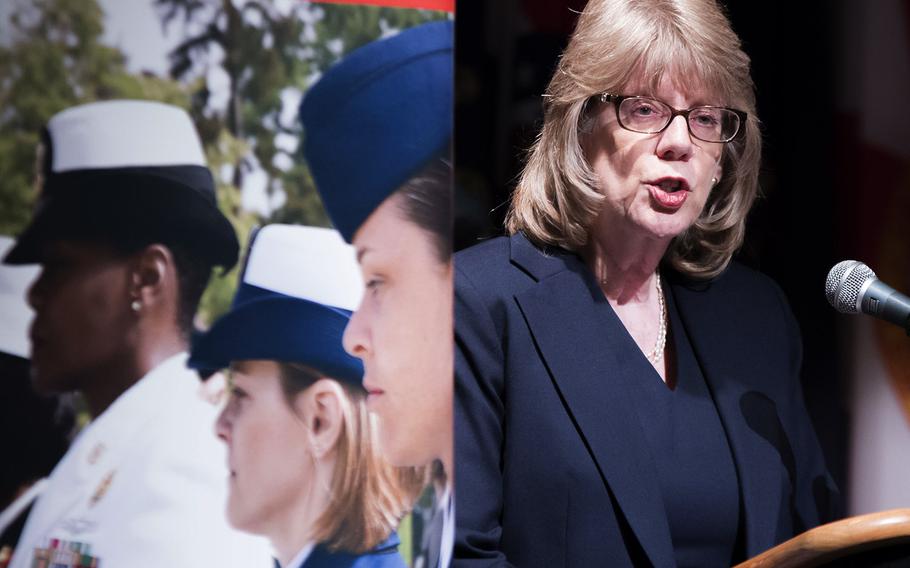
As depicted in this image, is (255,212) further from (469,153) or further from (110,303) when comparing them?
(469,153)

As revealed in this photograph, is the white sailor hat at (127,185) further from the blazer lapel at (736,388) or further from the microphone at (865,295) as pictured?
the blazer lapel at (736,388)

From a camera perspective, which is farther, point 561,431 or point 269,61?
point 561,431

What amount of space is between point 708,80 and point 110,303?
121 cm

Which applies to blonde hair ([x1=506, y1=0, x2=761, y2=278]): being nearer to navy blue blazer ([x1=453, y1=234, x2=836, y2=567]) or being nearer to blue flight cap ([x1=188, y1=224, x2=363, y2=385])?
navy blue blazer ([x1=453, y1=234, x2=836, y2=567])

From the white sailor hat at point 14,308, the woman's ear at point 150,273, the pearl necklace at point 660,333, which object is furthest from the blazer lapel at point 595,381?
the white sailor hat at point 14,308

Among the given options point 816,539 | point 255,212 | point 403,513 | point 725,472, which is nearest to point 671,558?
point 725,472

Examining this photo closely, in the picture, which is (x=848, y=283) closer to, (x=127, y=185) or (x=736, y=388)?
(x=736, y=388)

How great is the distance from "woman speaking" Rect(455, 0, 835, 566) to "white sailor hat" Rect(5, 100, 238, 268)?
807 millimetres

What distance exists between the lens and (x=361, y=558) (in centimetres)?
127

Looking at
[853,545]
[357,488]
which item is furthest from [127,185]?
[853,545]

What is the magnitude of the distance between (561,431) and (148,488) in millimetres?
894

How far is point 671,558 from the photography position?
1.87m

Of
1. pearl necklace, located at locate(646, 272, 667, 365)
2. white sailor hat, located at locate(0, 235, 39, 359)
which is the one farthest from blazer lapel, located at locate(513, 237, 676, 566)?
white sailor hat, located at locate(0, 235, 39, 359)

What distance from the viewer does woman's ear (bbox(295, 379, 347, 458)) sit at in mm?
1247
